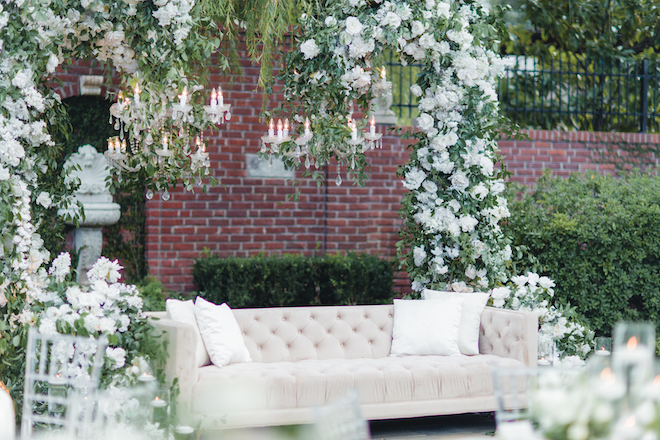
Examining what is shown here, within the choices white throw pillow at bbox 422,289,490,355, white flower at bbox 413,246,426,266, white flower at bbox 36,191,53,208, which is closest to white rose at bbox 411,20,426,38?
white flower at bbox 413,246,426,266

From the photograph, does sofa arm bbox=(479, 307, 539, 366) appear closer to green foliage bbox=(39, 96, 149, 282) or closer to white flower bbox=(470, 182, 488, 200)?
white flower bbox=(470, 182, 488, 200)

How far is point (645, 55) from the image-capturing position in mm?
8125

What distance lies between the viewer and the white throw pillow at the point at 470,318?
448 cm

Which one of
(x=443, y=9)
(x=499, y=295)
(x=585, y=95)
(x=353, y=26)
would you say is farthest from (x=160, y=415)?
(x=585, y=95)

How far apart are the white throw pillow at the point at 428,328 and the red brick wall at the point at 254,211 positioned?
198 centimetres

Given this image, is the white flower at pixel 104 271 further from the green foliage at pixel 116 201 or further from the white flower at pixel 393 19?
the green foliage at pixel 116 201

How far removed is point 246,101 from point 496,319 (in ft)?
10.6

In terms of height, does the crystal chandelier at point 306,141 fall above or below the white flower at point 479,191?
above

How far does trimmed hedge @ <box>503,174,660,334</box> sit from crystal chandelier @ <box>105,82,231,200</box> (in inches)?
101

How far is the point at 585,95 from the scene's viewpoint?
7.00 metres

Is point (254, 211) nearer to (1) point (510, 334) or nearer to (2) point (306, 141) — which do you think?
(2) point (306, 141)

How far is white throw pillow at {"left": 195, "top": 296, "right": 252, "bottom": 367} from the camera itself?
156 inches

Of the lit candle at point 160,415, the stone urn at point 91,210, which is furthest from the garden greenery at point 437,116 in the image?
the stone urn at point 91,210

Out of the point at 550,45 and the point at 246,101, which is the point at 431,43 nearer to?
the point at 246,101
